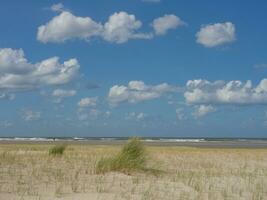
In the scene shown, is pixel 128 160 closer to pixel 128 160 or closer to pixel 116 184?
pixel 128 160

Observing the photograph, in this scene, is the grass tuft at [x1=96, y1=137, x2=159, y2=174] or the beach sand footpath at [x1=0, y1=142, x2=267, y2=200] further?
the grass tuft at [x1=96, y1=137, x2=159, y2=174]

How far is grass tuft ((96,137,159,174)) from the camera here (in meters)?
19.2

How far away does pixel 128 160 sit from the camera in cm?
1978

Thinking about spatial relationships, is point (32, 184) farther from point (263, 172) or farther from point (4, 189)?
point (263, 172)

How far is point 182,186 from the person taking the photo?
53.1ft

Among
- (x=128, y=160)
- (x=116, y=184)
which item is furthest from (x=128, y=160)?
(x=116, y=184)

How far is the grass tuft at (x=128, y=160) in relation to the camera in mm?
19188

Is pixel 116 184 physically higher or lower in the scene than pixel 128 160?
lower

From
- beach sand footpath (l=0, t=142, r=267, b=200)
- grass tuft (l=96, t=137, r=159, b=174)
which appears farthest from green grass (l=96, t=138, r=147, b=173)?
beach sand footpath (l=0, t=142, r=267, b=200)

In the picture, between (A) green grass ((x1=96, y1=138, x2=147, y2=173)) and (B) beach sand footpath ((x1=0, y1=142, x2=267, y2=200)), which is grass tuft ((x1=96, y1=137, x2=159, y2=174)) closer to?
(A) green grass ((x1=96, y1=138, x2=147, y2=173))

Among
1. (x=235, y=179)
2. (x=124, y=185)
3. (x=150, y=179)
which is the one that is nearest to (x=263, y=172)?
(x=235, y=179)

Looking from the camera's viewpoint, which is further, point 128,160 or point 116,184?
point 128,160

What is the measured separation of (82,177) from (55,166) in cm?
377

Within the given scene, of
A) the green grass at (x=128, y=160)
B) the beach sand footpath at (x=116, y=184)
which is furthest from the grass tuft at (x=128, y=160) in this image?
the beach sand footpath at (x=116, y=184)
